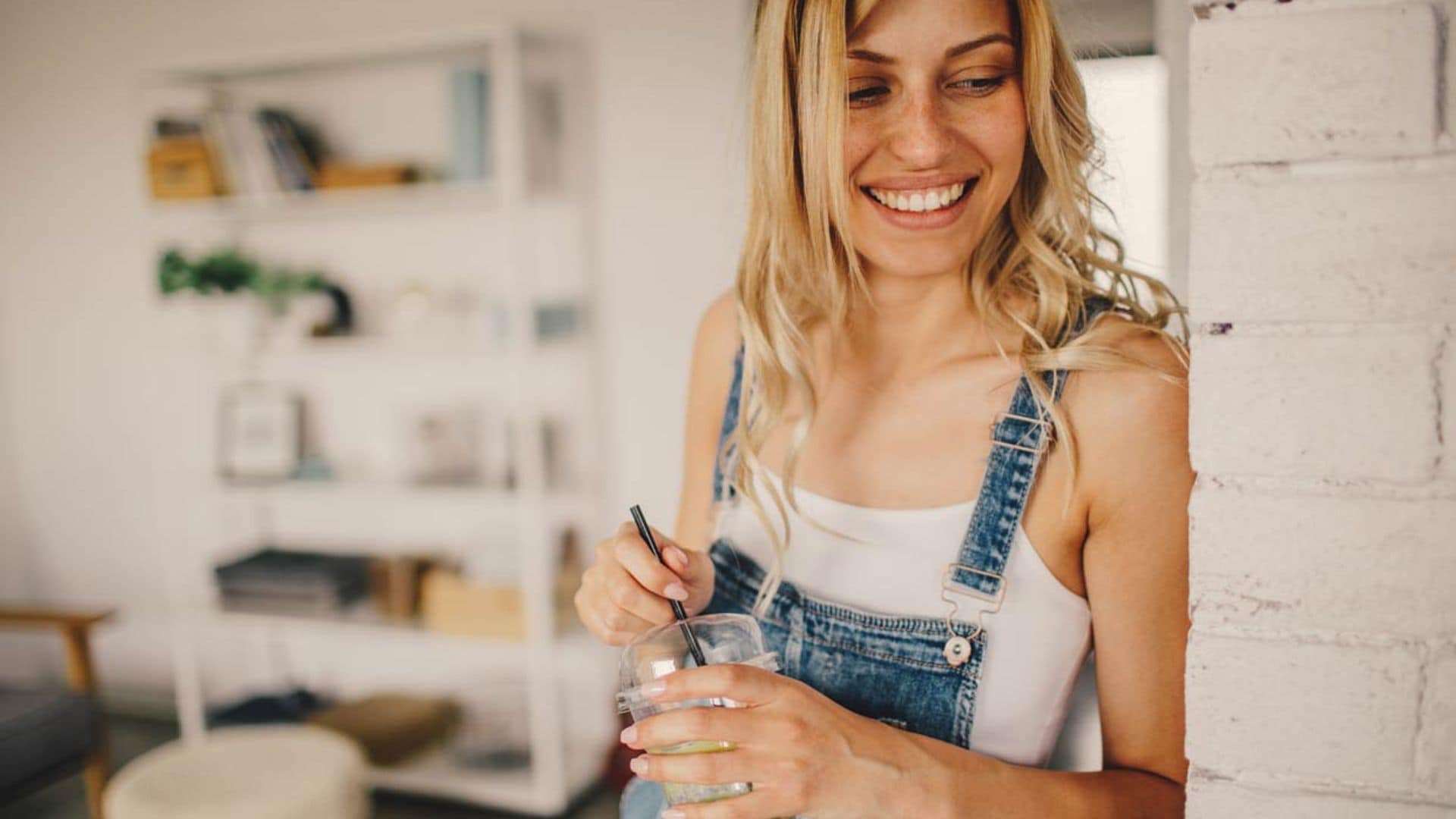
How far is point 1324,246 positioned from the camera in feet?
1.91

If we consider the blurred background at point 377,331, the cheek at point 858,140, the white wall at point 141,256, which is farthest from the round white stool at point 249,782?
the cheek at point 858,140

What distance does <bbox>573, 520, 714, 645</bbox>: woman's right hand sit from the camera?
917 millimetres

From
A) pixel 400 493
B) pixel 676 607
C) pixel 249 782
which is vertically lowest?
pixel 249 782

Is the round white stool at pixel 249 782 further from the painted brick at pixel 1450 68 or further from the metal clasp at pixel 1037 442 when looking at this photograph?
the painted brick at pixel 1450 68

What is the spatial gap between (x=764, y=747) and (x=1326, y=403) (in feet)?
1.43

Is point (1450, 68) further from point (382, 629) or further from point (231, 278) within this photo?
point (231, 278)

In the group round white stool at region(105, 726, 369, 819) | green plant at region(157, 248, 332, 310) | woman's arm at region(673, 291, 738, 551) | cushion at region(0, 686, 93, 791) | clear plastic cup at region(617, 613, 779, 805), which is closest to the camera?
clear plastic cup at region(617, 613, 779, 805)

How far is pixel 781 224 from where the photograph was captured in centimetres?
107

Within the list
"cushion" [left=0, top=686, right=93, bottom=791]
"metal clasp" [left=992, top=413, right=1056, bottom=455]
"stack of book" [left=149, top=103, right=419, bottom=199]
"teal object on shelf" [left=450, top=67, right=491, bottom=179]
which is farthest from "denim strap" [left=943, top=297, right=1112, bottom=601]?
"cushion" [left=0, top=686, right=93, bottom=791]

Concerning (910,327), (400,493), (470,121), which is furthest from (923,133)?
(400,493)

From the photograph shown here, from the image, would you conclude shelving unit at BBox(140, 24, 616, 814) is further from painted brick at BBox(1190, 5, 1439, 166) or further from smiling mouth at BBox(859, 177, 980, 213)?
painted brick at BBox(1190, 5, 1439, 166)

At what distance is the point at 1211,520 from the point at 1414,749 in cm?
17

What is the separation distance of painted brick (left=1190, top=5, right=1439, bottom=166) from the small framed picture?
329 cm

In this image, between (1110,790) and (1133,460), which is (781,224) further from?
(1110,790)
